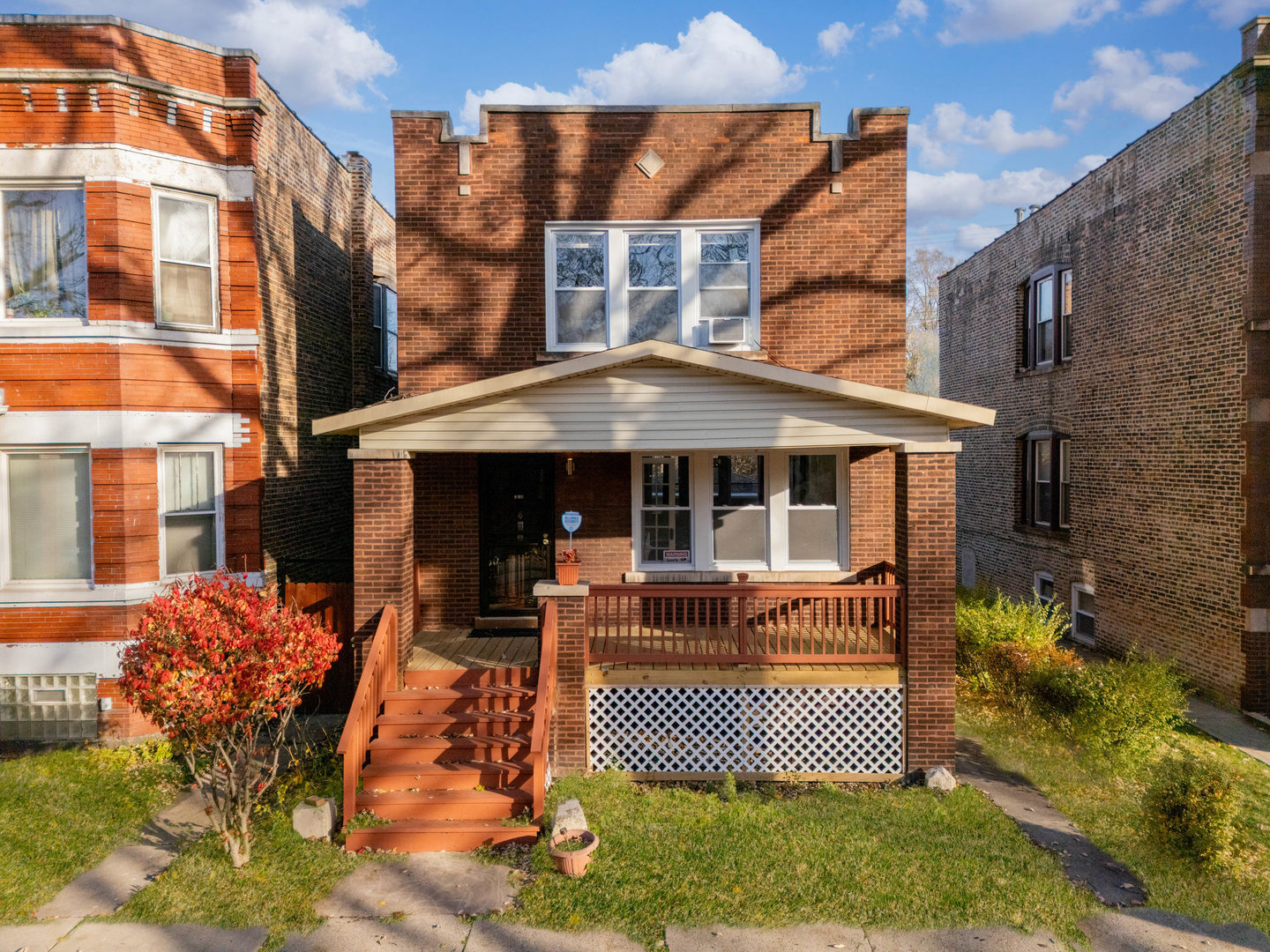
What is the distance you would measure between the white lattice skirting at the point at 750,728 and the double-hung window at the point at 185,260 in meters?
7.03

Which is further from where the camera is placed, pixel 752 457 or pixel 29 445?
pixel 752 457

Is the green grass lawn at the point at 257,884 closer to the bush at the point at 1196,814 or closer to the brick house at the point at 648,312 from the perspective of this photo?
the brick house at the point at 648,312

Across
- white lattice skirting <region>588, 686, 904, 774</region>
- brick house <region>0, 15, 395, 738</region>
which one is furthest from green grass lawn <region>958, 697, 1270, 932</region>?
brick house <region>0, 15, 395, 738</region>

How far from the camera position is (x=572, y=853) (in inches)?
224

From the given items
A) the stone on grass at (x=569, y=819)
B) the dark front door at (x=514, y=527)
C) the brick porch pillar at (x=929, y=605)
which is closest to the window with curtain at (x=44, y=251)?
the dark front door at (x=514, y=527)

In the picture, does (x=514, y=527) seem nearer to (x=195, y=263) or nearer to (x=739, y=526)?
(x=739, y=526)

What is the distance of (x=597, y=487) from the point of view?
9953 millimetres

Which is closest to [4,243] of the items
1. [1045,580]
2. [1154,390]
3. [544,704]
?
[544,704]

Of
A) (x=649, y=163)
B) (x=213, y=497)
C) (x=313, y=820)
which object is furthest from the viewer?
(x=649, y=163)

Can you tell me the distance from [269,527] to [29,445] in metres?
2.82

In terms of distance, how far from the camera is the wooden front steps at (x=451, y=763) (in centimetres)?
633

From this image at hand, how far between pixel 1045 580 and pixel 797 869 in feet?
37.8

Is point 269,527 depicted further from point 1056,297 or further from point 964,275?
point 964,275

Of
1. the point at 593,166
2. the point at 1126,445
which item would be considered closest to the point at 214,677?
the point at 593,166
